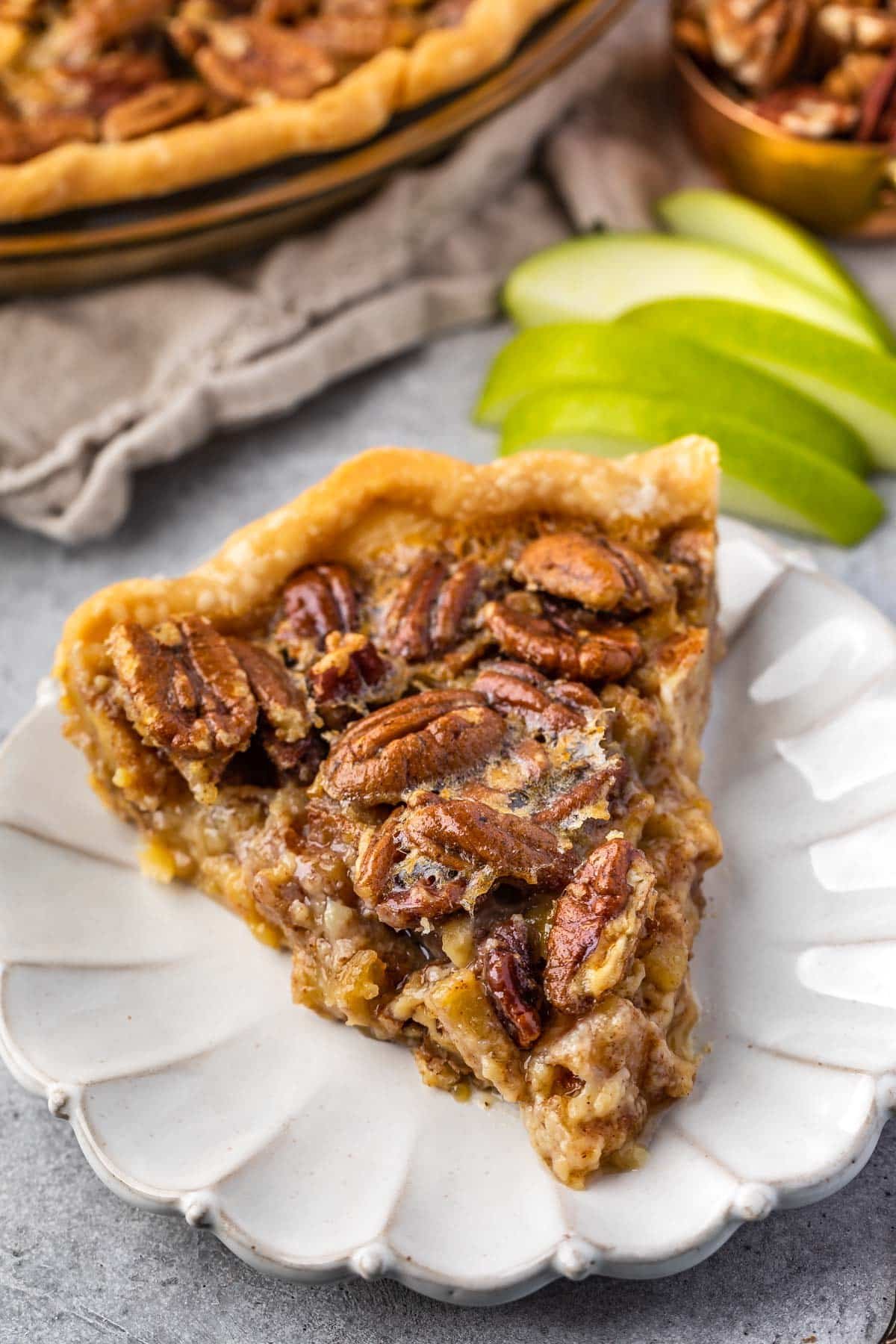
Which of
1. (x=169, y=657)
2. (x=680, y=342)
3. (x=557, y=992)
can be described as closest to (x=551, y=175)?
(x=680, y=342)

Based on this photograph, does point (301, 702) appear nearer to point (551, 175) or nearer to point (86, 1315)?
point (86, 1315)

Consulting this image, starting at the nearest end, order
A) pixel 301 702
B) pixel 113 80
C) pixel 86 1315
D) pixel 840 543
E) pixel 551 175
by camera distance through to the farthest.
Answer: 1. pixel 86 1315
2. pixel 301 702
3. pixel 840 543
4. pixel 113 80
5. pixel 551 175

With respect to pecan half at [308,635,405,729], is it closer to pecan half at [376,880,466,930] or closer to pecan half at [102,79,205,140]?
pecan half at [376,880,466,930]

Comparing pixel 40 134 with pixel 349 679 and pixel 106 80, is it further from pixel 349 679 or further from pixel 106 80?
pixel 349 679

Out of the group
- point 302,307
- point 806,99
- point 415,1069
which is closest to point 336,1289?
point 415,1069

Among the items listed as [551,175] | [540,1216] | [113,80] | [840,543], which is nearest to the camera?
[540,1216]

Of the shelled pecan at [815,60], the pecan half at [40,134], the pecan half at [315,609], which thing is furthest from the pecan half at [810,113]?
the pecan half at [315,609]
